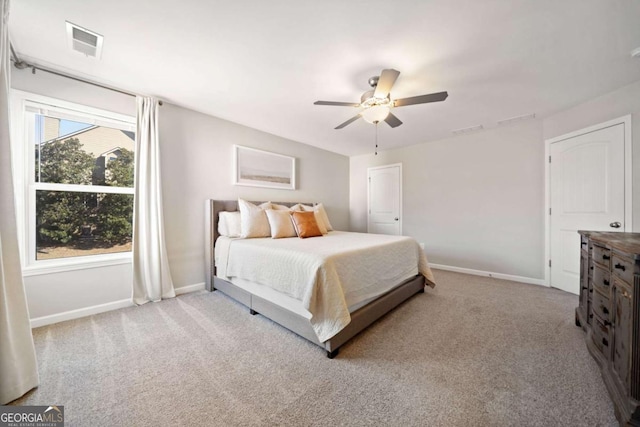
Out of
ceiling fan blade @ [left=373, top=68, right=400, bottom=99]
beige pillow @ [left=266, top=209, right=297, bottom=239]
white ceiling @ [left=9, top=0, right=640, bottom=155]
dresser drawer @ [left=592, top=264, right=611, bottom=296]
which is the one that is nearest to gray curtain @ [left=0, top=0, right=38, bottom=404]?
white ceiling @ [left=9, top=0, right=640, bottom=155]

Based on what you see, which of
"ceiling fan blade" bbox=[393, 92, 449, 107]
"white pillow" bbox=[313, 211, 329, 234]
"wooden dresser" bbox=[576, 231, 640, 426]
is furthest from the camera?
"white pillow" bbox=[313, 211, 329, 234]

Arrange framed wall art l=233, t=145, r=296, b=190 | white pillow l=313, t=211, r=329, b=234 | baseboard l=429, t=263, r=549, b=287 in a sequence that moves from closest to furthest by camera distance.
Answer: baseboard l=429, t=263, r=549, b=287, white pillow l=313, t=211, r=329, b=234, framed wall art l=233, t=145, r=296, b=190

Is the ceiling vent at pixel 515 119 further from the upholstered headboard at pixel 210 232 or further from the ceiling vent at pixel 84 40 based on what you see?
the ceiling vent at pixel 84 40

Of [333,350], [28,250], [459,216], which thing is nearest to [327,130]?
[459,216]

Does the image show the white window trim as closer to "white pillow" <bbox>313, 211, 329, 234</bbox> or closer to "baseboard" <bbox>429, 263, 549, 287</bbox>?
"white pillow" <bbox>313, 211, 329, 234</bbox>

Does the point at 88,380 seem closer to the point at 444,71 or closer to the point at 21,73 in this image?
the point at 21,73

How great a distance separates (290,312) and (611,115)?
4.08 meters

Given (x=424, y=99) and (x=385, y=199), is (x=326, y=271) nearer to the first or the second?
(x=424, y=99)

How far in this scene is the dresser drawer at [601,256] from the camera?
152 centimetres

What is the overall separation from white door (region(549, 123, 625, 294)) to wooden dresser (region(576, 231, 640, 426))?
1.31 meters

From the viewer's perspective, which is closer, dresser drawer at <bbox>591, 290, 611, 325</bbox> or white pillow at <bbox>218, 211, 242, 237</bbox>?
dresser drawer at <bbox>591, 290, 611, 325</bbox>

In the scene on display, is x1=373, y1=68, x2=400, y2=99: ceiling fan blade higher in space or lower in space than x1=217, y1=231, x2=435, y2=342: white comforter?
higher

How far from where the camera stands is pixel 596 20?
1.58 meters

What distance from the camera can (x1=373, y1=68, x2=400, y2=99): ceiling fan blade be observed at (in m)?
1.88
